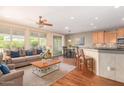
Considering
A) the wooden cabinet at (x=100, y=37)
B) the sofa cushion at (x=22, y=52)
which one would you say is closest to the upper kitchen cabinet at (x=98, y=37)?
the wooden cabinet at (x=100, y=37)

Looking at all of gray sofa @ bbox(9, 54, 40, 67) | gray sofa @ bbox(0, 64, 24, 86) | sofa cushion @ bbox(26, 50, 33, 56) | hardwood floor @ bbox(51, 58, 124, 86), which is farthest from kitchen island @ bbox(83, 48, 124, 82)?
sofa cushion @ bbox(26, 50, 33, 56)

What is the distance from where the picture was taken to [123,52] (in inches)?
110

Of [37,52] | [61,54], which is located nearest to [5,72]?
[37,52]

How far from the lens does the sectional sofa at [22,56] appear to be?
4455 millimetres

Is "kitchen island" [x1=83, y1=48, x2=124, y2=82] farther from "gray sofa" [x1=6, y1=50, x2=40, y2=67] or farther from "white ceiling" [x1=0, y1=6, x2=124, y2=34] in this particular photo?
"gray sofa" [x1=6, y1=50, x2=40, y2=67]

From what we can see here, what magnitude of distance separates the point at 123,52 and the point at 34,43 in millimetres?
4540

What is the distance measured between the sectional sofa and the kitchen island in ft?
10.3

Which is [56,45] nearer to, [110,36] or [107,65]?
[110,36]

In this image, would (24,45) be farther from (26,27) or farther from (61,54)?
(61,54)

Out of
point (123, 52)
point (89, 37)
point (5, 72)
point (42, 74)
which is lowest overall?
point (42, 74)

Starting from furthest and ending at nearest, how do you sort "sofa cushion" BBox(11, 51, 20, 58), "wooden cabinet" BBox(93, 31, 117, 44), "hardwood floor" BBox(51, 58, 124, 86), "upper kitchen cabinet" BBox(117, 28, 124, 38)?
"wooden cabinet" BBox(93, 31, 117, 44) → "upper kitchen cabinet" BBox(117, 28, 124, 38) → "sofa cushion" BBox(11, 51, 20, 58) → "hardwood floor" BBox(51, 58, 124, 86)

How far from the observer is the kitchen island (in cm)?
289

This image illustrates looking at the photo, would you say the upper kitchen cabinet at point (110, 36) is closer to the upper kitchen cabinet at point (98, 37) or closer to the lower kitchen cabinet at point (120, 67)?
the upper kitchen cabinet at point (98, 37)

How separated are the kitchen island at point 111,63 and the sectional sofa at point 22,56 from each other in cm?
315
